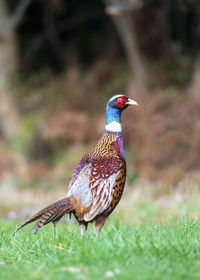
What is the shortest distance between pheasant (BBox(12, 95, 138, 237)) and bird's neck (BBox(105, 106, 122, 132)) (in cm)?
15

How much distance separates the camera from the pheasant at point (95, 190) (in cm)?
538

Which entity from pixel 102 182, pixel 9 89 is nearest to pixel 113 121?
pixel 102 182

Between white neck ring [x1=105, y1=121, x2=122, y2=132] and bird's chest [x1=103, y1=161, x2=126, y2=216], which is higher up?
white neck ring [x1=105, y1=121, x2=122, y2=132]

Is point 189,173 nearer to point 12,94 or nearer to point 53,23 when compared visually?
point 12,94

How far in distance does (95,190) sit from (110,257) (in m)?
1.15

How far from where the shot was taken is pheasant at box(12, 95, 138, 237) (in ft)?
17.7

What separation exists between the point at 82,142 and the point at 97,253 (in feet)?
39.8

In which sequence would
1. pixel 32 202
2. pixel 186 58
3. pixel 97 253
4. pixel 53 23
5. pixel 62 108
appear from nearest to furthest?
pixel 97 253 → pixel 32 202 → pixel 62 108 → pixel 186 58 → pixel 53 23

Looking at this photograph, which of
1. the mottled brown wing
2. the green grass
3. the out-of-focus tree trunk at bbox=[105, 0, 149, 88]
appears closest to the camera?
the green grass

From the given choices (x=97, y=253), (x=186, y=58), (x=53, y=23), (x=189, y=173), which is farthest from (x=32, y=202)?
(x=53, y=23)

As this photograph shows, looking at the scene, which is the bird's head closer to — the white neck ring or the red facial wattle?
the red facial wattle

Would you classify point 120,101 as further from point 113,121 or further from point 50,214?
point 50,214

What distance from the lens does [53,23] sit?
885 inches

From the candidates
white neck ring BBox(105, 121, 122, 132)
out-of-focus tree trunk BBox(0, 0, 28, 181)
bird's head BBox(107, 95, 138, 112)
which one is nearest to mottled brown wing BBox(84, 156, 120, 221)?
white neck ring BBox(105, 121, 122, 132)
